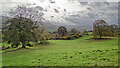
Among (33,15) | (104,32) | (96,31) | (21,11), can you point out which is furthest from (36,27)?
(104,32)

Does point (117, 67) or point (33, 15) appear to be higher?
point (33, 15)

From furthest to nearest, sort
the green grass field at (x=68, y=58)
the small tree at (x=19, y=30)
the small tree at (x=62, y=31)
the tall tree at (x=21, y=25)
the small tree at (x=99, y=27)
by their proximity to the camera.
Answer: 1. the small tree at (x=62, y=31)
2. the small tree at (x=99, y=27)
3. the tall tree at (x=21, y=25)
4. the small tree at (x=19, y=30)
5. the green grass field at (x=68, y=58)

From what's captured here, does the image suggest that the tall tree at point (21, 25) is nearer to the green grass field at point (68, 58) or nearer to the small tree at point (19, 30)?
the small tree at point (19, 30)

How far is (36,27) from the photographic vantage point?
3434 centimetres

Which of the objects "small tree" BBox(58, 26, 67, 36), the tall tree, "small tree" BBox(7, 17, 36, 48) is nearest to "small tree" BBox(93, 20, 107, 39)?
"small tree" BBox(58, 26, 67, 36)

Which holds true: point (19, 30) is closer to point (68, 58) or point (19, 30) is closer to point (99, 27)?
point (68, 58)

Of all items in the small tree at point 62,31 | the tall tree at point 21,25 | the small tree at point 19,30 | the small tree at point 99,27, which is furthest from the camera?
the small tree at point 62,31

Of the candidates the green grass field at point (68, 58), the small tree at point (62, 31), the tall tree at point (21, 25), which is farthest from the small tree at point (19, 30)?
the small tree at point (62, 31)

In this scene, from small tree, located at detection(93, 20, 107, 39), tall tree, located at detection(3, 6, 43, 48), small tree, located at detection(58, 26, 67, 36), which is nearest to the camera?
tall tree, located at detection(3, 6, 43, 48)

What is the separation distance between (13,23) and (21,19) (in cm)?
265

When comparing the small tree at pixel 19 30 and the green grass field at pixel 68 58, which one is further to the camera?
the small tree at pixel 19 30

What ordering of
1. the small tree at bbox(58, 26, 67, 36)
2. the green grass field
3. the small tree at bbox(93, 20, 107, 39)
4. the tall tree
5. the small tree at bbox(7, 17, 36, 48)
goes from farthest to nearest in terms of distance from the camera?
the small tree at bbox(58, 26, 67, 36) < the small tree at bbox(93, 20, 107, 39) < the tall tree < the small tree at bbox(7, 17, 36, 48) < the green grass field

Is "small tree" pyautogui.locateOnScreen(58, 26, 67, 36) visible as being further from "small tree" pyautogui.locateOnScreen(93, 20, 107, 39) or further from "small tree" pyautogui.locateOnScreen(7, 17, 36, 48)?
"small tree" pyautogui.locateOnScreen(7, 17, 36, 48)

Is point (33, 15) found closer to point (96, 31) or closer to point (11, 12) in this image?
point (11, 12)
